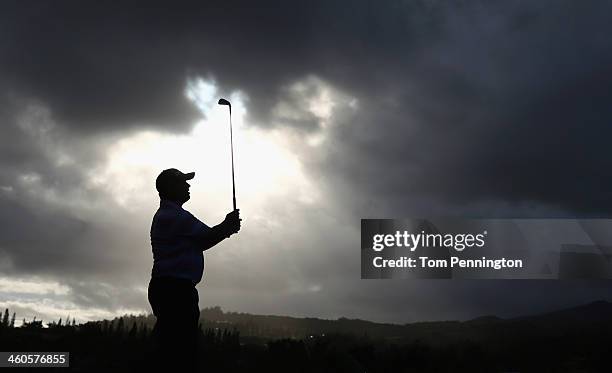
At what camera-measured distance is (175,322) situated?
7027mm

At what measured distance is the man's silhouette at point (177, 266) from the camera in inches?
276

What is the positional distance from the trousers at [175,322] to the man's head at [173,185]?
105cm

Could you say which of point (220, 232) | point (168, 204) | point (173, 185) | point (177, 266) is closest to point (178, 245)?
point (177, 266)

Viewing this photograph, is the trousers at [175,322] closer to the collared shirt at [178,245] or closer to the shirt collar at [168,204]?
the collared shirt at [178,245]

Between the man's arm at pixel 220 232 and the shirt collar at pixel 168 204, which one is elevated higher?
the shirt collar at pixel 168 204

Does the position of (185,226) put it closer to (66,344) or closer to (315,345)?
(315,345)

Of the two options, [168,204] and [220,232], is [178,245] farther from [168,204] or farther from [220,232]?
[168,204]

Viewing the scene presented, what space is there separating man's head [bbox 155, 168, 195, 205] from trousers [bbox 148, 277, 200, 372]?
1.05 metres

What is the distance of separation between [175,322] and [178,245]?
880 millimetres

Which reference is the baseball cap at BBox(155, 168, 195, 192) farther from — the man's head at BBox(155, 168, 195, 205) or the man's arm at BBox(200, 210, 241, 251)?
the man's arm at BBox(200, 210, 241, 251)

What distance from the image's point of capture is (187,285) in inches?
285

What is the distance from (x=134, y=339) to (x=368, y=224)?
13.8 meters

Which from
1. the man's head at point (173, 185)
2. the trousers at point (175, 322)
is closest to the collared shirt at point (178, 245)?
the trousers at point (175, 322)

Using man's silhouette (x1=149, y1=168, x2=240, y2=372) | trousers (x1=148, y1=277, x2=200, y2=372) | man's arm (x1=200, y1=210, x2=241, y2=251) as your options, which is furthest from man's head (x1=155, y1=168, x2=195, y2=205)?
trousers (x1=148, y1=277, x2=200, y2=372)
